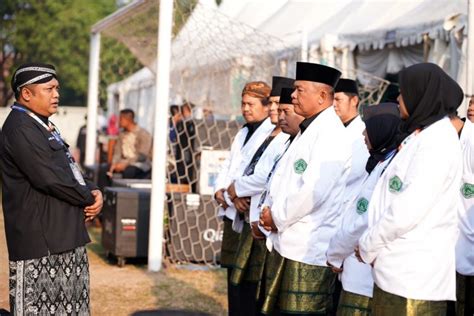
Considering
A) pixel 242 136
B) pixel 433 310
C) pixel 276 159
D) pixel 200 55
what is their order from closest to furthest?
1. pixel 433 310
2. pixel 276 159
3. pixel 242 136
4. pixel 200 55

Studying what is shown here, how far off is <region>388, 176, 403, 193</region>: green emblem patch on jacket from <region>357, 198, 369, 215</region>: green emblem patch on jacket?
0.38 meters

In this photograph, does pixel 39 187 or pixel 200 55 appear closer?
pixel 39 187

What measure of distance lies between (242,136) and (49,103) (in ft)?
6.19

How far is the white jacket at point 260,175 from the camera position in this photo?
542cm

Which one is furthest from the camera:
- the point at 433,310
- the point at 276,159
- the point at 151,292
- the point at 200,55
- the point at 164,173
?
the point at 200,55

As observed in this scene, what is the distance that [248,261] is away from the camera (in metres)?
5.56

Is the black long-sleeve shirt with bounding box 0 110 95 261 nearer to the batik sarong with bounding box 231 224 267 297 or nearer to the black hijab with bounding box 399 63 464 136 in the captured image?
the batik sarong with bounding box 231 224 267 297

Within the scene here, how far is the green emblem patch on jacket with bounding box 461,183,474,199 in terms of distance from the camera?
482 centimetres

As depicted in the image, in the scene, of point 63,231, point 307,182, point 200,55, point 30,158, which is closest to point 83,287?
point 63,231

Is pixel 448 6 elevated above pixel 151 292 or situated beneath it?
elevated above

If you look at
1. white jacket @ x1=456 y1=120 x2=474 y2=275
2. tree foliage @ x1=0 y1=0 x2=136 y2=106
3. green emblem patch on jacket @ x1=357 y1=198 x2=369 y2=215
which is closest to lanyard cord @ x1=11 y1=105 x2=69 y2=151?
green emblem patch on jacket @ x1=357 y1=198 x2=369 y2=215

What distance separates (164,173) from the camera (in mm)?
8578

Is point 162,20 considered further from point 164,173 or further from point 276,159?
point 276,159

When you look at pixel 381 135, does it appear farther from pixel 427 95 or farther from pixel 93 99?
pixel 93 99
